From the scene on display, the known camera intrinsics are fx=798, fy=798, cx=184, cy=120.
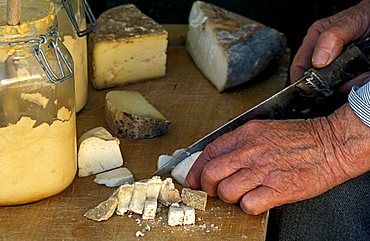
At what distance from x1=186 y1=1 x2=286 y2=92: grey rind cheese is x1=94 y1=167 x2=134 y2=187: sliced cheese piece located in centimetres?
52

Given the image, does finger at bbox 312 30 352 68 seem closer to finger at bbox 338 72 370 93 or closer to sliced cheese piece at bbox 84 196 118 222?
finger at bbox 338 72 370 93

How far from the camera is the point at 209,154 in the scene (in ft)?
5.24

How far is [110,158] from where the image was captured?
1669 mm

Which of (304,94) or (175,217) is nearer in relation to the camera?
(175,217)

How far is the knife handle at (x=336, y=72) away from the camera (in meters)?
1.76

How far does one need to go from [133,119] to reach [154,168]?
0.50 feet

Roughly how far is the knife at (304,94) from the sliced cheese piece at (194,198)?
155mm

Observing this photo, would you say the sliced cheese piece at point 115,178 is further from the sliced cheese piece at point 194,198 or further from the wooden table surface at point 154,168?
the sliced cheese piece at point 194,198

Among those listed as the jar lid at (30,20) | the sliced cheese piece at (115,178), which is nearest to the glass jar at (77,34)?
the jar lid at (30,20)

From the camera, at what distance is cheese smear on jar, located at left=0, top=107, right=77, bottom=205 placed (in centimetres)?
146

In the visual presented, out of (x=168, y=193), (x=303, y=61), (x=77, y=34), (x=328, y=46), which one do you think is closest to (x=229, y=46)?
(x=303, y=61)

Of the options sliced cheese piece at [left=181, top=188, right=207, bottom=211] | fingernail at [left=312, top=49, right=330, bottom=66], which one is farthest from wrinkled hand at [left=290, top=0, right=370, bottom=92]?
sliced cheese piece at [left=181, top=188, right=207, bottom=211]

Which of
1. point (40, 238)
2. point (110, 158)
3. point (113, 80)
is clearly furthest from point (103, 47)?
point (40, 238)

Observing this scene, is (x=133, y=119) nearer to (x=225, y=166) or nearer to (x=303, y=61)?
(x=225, y=166)
